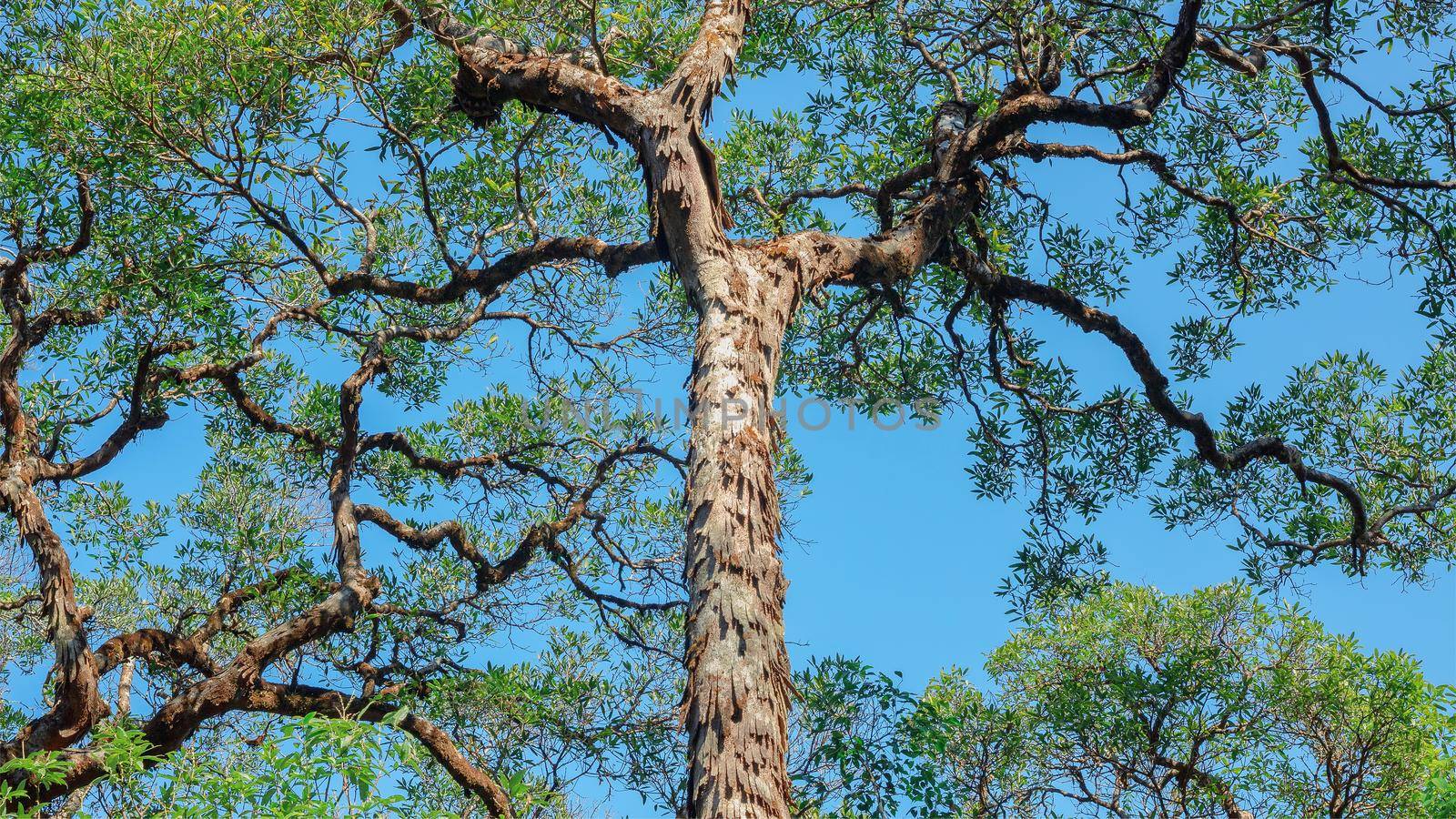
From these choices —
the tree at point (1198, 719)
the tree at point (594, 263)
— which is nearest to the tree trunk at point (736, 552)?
the tree at point (594, 263)

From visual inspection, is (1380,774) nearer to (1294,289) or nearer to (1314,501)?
(1314,501)

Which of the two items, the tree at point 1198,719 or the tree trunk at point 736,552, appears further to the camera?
the tree at point 1198,719

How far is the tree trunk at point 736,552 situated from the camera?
4.66 metres

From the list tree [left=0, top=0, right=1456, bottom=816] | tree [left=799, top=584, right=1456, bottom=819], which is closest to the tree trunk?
tree [left=0, top=0, right=1456, bottom=816]

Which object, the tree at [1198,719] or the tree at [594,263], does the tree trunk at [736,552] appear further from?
the tree at [1198,719]

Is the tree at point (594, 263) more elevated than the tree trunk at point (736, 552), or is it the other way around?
the tree at point (594, 263)

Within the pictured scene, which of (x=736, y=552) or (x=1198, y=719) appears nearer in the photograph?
(x=736, y=552)

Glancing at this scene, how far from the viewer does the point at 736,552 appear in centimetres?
527

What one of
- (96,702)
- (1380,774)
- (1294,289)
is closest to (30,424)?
(96,702)

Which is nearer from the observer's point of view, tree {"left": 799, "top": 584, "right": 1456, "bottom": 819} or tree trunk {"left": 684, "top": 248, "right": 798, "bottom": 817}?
tree trunk {"left": 684, "top": 248, "right": 798, "bottom": 817}

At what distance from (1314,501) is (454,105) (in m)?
8.01

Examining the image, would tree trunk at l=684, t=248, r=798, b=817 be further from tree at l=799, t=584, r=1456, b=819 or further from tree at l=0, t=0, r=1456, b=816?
tree at l=799, t=584, r=1456, b=819

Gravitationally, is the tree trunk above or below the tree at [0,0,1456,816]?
below

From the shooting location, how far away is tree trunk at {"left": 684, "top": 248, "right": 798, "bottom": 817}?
4.66 meters
